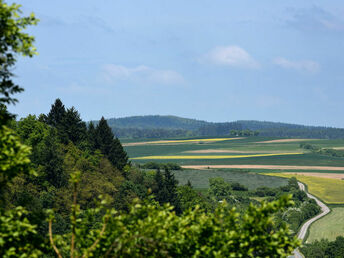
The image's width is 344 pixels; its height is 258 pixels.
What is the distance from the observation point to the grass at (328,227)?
124944 millimetres

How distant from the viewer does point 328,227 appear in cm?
13338

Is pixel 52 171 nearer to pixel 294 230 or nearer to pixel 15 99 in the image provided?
pixel 294 230

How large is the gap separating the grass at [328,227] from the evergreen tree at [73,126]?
4821 cm

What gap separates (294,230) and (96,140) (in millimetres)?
45773

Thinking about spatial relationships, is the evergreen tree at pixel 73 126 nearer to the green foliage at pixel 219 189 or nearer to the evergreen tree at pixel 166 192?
the evergreen tree at pixel 166 192

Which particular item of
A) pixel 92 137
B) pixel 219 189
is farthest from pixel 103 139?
pixel 219 189

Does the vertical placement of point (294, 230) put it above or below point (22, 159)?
below

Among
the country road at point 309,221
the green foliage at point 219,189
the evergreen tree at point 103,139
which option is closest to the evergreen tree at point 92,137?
the evergreen tree at point 103,139

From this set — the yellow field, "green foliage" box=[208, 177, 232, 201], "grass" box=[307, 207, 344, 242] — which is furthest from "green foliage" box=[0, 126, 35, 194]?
the yellow field

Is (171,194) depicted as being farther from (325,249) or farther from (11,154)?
(11,154)

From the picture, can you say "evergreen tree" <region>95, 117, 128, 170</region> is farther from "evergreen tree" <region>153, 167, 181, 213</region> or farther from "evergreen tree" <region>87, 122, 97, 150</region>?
"evergreen tree" <region>153, 167, 181, 213</region>

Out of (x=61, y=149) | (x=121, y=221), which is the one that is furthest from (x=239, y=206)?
(x=121, y=221)

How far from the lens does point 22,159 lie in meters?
17.5

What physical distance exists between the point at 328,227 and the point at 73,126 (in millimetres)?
59016
